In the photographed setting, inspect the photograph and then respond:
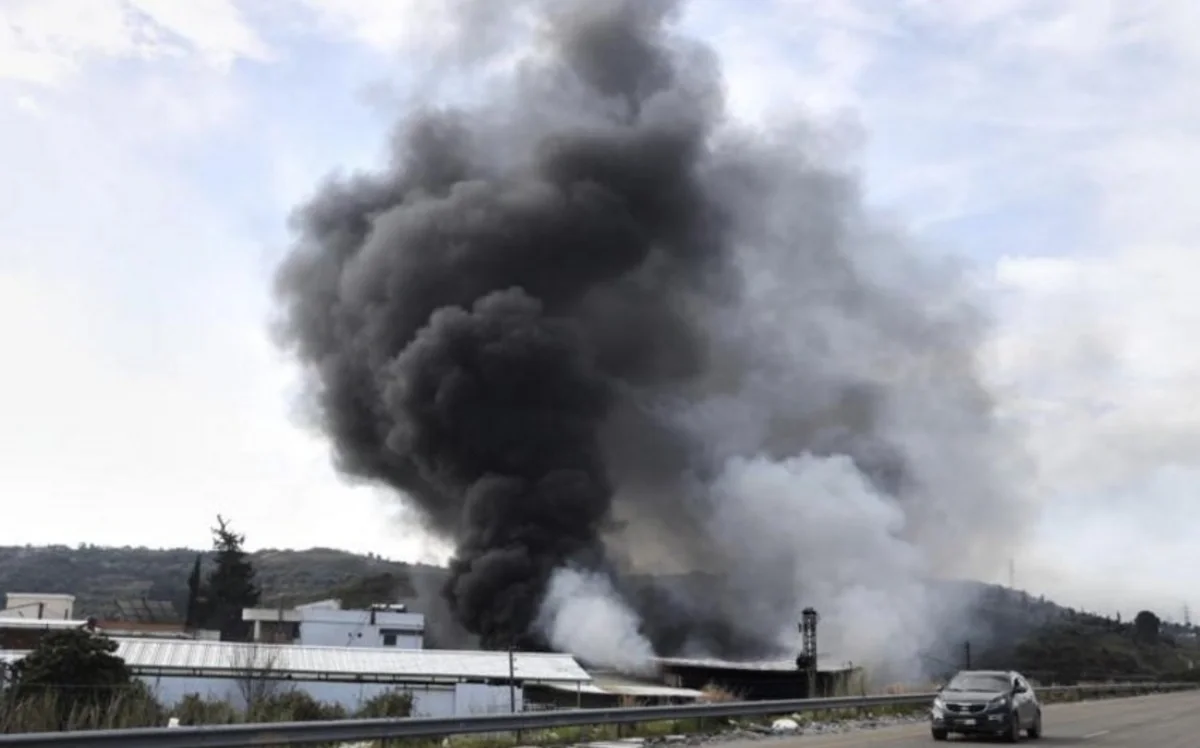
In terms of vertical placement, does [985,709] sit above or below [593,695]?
above

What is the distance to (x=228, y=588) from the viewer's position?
301ft

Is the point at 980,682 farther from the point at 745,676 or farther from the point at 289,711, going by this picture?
the point at 745,676

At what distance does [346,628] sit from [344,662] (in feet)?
75.3

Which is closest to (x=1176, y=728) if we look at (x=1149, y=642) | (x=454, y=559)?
(x=454, y=559)

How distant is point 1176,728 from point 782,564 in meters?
43.6

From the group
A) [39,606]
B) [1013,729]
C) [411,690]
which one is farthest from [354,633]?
[1013,729]

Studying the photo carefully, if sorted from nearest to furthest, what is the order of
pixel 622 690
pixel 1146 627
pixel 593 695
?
pixel 593 695
pixel 622 690
pixel 1146 627

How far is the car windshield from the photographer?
811 inches

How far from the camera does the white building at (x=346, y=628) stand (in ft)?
228

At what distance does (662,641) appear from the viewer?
68.9m

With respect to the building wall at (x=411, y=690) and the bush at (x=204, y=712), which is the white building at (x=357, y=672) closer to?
the building wall at (x=411, y=690)

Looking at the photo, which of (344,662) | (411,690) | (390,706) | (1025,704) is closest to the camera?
(1025,704)

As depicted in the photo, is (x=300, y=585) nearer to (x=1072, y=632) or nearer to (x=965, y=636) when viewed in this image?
(x=1072, y=632)

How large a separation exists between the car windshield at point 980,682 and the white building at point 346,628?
1986 inches
